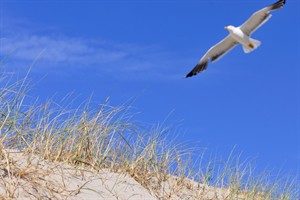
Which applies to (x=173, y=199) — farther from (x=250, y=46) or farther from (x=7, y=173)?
(x=250, y=46)

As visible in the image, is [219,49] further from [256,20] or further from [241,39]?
[256,20]

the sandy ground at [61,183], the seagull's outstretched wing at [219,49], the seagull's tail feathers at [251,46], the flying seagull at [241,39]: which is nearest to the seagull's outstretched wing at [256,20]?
the flying seagull at [241,39]

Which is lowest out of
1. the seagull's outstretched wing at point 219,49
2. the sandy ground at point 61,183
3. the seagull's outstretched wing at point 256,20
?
the sandy ground at point 61,183

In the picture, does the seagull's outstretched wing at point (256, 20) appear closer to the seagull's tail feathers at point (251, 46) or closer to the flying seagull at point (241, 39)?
the flying seagull at point (241, 39)

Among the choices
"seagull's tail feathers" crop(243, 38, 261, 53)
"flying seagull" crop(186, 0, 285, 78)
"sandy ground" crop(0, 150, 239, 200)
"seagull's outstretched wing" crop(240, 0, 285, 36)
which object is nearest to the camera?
"sandy ground" crop(0, 150, 239, 200)

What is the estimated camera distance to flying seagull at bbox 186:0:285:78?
9148 mm

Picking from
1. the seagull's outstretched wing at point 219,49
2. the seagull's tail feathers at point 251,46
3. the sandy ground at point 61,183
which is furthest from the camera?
the seagull's outstretched wing at point 219,49

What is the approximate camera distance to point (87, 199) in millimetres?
4699

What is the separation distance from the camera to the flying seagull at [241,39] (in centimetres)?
915

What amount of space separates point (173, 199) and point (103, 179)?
3.28 feet

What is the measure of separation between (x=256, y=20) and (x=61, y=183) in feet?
18.3

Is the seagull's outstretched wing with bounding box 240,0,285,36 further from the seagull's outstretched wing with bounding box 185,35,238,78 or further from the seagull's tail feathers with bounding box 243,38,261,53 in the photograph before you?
the seagull's outstretched wing with bounding box 185,35,238,78

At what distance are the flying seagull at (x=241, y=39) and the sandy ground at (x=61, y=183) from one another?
4118 mm

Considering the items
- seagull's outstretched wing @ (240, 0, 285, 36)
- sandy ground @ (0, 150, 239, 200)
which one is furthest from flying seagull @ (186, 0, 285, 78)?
sandy ground @ (0, 150, 239, 200)
